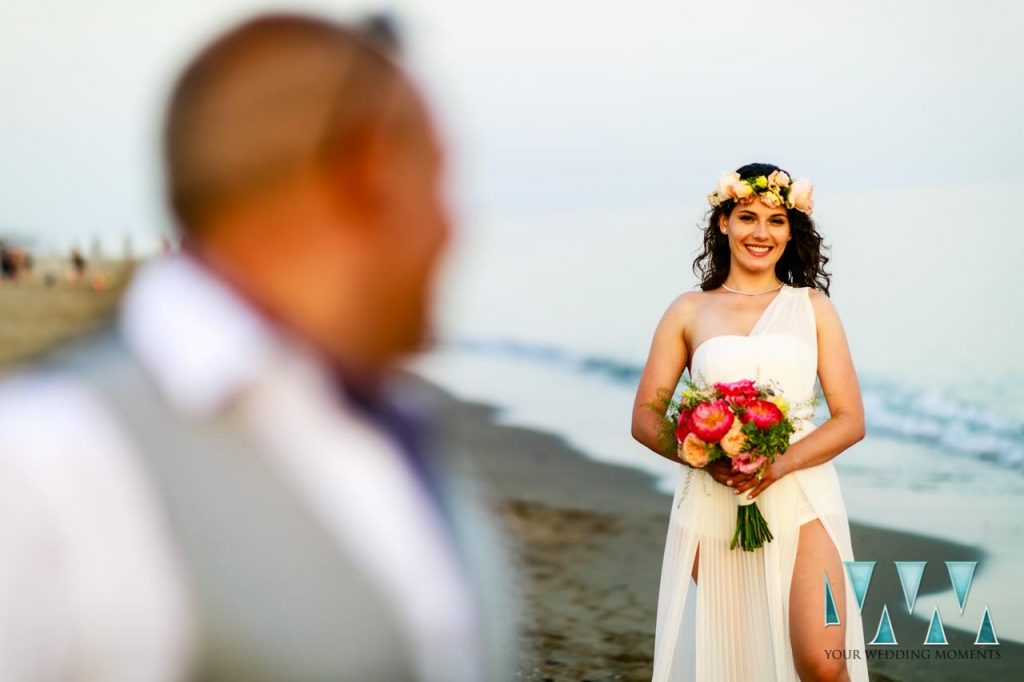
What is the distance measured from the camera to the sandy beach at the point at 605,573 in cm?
644

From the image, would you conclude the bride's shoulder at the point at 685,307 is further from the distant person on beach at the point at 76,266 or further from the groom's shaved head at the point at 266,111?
the distant person on beach at the point at 76,266

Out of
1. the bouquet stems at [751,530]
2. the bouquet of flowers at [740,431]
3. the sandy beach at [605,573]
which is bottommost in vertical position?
the sandy beach at [605,573]

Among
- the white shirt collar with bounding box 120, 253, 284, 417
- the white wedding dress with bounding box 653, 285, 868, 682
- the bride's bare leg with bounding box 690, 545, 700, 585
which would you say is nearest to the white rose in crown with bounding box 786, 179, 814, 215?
the white wedding dress with bounding box 653, 285, 868, 682

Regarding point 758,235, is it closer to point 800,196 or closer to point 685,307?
point 800,196

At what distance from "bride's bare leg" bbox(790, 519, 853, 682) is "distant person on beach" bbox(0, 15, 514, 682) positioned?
3.35 m

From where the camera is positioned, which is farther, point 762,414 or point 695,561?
point 695,561

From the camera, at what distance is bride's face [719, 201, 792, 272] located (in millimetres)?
4750

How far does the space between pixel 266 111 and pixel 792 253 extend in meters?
4.01

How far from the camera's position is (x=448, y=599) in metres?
1.21

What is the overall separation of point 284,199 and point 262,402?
21 cm

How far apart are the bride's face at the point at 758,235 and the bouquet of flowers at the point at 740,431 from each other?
542mm

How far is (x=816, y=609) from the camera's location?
4406 millimetres

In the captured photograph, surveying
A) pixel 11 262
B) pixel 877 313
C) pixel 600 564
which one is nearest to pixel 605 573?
pixel 600 564

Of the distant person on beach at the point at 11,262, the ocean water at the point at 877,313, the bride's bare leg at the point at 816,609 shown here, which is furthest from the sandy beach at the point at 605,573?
the distant person on beach at the point at 11,262
